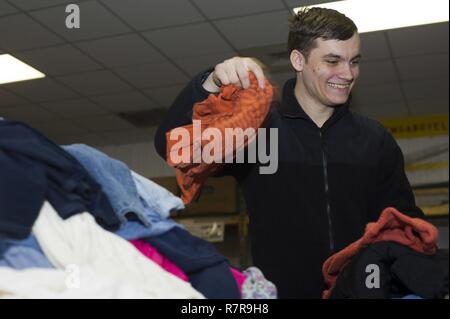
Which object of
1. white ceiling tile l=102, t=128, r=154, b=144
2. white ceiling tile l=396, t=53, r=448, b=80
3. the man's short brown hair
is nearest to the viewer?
the man's short brown hair

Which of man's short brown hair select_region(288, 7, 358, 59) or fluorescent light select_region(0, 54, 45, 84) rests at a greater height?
fluorescent light select_region(0, 54, 45, 84)

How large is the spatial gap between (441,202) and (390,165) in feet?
11.7

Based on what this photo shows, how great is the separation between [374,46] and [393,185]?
2779 millimetres

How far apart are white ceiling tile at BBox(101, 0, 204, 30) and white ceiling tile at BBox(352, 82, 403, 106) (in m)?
1.85

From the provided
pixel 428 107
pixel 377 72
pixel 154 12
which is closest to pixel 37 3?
pixel 154 12

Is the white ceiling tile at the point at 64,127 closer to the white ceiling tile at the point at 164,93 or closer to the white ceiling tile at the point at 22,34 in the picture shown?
the white ceiling tile at the point at 164,93

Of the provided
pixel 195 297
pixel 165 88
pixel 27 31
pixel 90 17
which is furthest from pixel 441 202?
pixel 195 297

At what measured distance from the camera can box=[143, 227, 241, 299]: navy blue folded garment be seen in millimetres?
812

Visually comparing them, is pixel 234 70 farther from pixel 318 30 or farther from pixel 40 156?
pixel 318 30

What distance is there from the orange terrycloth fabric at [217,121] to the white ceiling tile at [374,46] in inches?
114

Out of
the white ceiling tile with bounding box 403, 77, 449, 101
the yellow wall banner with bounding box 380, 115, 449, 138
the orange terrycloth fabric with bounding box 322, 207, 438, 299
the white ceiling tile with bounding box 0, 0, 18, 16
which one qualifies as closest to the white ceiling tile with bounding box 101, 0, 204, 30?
the white ceiling tile with bounding box 0, 0, 18, 16

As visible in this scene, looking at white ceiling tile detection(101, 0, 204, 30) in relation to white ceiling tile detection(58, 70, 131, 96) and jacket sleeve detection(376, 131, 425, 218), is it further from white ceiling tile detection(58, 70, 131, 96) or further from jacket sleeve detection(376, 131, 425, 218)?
jacket sleeve detection(376, 131, 425, 218)

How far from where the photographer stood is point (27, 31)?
356 centimetres
